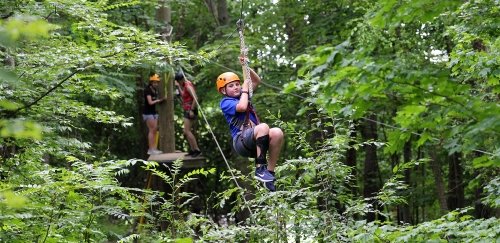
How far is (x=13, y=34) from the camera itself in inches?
78.0

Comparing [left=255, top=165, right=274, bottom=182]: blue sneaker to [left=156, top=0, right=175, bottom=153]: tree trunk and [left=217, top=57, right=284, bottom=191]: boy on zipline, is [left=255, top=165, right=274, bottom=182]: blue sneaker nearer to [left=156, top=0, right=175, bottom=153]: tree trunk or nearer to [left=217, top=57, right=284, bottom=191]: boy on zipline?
[left=217, top=57, right=284, bottom=191]: boy on zipline

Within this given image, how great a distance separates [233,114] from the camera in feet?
23.9

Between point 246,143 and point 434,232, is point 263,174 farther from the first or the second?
point 434,232

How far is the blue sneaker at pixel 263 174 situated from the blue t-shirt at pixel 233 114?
525 millimetres

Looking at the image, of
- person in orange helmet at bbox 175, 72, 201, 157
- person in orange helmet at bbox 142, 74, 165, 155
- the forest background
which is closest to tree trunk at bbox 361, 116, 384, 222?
the forest background

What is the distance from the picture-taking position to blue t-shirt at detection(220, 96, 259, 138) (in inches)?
285

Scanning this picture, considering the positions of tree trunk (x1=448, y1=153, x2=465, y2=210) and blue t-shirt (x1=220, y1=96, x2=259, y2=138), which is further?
tree trunk (x1=448, y1=153, x2=465, y2=210)

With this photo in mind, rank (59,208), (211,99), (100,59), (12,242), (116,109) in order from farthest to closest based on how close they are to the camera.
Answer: (116,109) → (211,99) → (100,59) → (59,208) → (12,242)

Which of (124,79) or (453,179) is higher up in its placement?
(124,79)

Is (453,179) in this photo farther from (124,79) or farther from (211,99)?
(124,79)

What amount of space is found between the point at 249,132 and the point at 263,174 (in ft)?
1.58

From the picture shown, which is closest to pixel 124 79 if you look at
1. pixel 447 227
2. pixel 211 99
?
pixel 211 99

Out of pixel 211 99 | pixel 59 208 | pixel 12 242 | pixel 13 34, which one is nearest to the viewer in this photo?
pixel 13 34

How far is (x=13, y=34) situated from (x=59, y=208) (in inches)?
168
